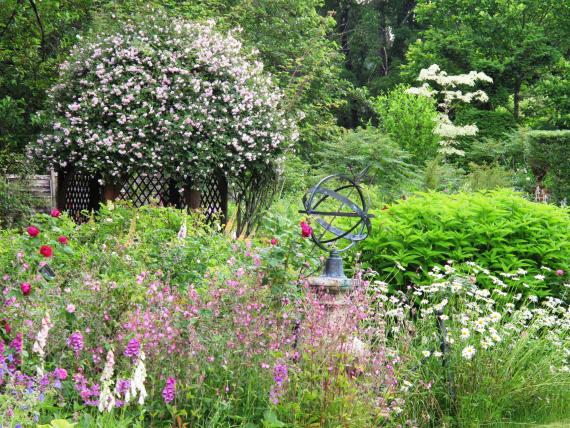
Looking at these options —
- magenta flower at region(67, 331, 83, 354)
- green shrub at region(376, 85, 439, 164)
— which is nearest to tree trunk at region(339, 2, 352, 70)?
green shrub at region(376, 85, 439, 164)

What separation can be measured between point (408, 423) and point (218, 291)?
1281 mm

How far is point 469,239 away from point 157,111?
3321mm

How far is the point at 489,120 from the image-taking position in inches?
883

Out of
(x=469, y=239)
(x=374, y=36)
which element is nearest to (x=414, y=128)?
(x=469, y=239)

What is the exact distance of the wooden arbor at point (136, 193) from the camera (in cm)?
770

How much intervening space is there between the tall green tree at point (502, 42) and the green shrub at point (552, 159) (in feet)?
22.7

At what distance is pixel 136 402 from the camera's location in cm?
291

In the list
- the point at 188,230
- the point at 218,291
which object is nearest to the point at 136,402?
the point at 218,291

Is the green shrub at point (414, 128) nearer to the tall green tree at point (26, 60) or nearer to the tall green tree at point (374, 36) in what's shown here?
the tall green tree at point (26, 60)

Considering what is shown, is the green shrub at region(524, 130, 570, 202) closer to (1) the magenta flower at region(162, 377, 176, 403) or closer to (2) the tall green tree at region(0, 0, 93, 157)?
(2) the tall green tree at region(0, 0, 93, 157)

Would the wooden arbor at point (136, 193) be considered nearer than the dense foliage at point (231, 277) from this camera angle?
No

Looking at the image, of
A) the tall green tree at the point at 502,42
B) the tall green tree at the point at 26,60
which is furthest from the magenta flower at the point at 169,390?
the tall green tree at the point at 502,42

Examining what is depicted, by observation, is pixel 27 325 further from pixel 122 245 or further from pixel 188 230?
pixel 188 230

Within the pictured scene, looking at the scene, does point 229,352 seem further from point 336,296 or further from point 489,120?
point 489,120
